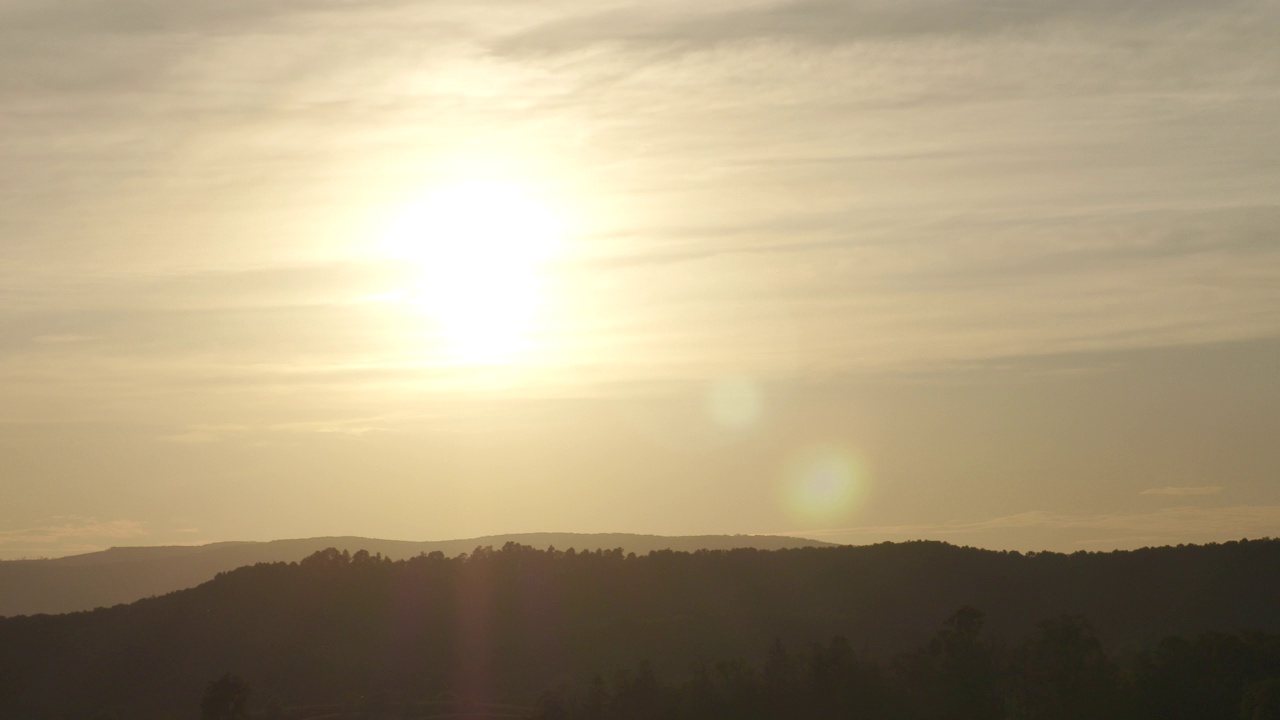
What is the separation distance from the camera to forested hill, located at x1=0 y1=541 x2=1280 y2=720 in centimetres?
13738

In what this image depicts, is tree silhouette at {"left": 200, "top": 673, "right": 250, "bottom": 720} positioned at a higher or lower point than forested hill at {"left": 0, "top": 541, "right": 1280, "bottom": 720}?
lower

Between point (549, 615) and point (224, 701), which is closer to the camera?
point (224, 701)

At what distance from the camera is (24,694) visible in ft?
472

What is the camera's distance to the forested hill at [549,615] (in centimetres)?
13738

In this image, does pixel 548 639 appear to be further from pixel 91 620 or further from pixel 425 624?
pixel 91 620

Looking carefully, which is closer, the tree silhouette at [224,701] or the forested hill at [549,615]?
the tree silhouette at [224,701]

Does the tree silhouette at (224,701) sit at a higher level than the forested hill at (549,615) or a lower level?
lower

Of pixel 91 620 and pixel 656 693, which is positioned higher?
pixel 91 620

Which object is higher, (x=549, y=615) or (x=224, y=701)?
(x=549, y=615)

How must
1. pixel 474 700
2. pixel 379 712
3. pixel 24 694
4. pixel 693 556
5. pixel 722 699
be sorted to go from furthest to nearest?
pixel 693 556, pixel 24 694, pixel 474 700, pixel 379 712, pixel 722 699

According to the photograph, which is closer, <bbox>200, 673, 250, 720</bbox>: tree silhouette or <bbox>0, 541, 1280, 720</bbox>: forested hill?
<bbox>200, 673, 250, 720</bbox>: tree silhouette

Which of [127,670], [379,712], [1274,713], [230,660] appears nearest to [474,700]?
[379,712]

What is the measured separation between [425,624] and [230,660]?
21.3m

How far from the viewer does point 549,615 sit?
6127 inches
